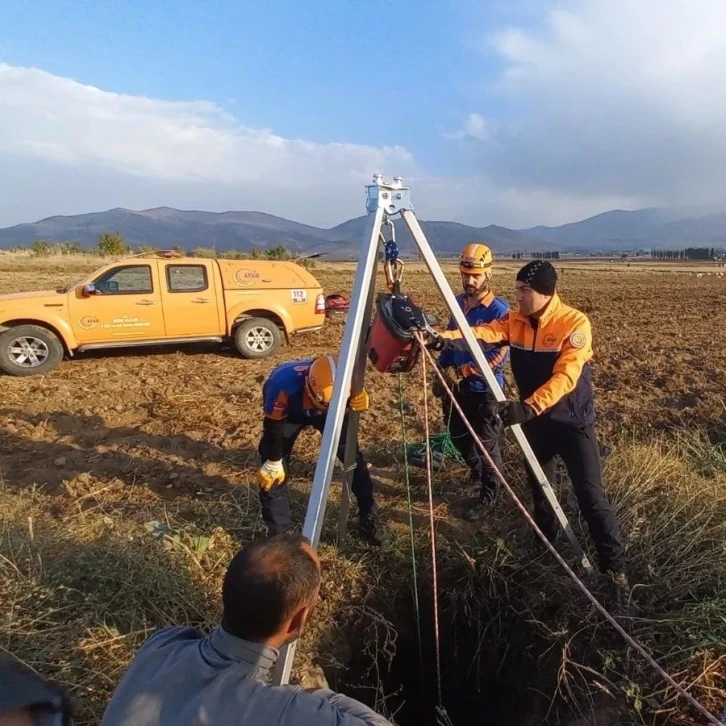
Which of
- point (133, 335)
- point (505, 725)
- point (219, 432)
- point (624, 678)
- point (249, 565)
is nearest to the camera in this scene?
point (249, 565)

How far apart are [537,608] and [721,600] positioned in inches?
36.1

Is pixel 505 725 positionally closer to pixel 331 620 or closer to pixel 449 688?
pixel 449 688

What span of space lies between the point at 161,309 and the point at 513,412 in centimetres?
703

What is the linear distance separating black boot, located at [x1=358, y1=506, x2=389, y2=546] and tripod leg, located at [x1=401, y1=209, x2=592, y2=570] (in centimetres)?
113

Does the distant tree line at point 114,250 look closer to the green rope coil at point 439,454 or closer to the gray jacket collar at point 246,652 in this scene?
the green rope coil at point 439,454

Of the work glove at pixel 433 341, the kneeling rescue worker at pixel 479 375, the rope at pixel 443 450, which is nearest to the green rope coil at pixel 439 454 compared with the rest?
the rope at pixel 443 450

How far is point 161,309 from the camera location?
8844 mm

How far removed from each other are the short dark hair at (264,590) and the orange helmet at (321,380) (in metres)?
1.51

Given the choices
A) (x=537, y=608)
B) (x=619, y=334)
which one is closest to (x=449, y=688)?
(x=537, y=608)

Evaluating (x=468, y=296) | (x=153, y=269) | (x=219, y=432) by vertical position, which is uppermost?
(x=468, y=296)

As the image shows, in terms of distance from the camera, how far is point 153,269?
8.80 metres

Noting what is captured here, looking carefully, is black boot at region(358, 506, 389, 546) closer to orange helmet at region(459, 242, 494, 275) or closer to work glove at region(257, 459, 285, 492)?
work glove at region(257, 459, 285, 492)

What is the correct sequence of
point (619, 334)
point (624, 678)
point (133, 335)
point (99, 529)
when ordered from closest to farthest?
1. point (624, 678)
2. point (99, 529)
3. point (133, 335)
4. point (619, 334)

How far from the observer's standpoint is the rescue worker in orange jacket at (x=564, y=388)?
3.12 m
